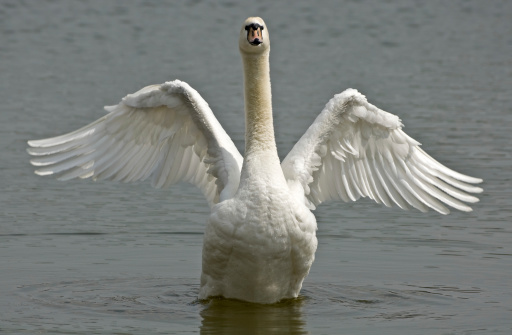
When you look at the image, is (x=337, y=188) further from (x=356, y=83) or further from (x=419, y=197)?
(x=356, y=83)

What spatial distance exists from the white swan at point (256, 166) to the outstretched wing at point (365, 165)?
0.01 m

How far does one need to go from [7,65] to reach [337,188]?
44.0 feet

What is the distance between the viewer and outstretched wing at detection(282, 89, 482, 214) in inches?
409

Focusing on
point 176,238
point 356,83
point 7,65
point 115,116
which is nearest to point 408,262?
point 176,238

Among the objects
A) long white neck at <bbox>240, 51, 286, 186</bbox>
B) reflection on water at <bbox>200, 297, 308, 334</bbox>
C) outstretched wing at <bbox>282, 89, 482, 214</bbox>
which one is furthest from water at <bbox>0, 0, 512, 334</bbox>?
long white neck at <bbox>240, 51, 286, 186</bbox>

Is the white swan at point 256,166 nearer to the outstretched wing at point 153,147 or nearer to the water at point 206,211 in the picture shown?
the outstretched wing at point 153,147

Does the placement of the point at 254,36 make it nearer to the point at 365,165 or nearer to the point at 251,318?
the point at 365,165

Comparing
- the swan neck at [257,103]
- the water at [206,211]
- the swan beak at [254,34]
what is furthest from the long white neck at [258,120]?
the water at [206,211]

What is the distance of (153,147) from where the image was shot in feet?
36.2

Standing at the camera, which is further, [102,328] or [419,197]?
[419,197]

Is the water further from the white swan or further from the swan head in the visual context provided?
the swan head

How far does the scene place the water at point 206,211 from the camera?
10.1 m

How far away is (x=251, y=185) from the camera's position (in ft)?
31.8

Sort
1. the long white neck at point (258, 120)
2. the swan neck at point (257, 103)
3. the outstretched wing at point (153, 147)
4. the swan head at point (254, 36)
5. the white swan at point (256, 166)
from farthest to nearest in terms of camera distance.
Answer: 1. the outstretched wing at point (153, 147)
2. the swan neck at point (257, 103)
3. the long white neck at point (258, 120)
4. the swan head at point (254, 36)
5. the white swan at point (256, 166)
